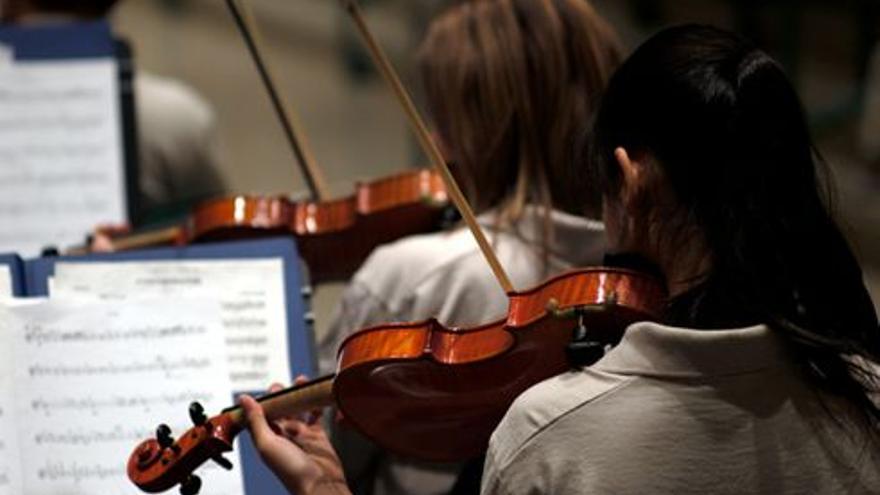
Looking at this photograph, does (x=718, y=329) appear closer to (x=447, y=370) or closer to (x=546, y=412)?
(x=546, y=412)

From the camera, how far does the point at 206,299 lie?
2.17 m

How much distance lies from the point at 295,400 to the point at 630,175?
18.1 inches

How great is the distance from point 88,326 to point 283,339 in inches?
9.5

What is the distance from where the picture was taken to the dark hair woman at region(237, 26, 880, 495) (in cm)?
159

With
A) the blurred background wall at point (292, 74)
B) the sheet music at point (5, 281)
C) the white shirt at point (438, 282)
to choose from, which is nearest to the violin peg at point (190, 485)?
the sheet music at point (5, 281)

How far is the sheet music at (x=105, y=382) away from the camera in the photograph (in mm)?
2021

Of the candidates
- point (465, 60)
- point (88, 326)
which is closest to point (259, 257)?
point (88, 326)

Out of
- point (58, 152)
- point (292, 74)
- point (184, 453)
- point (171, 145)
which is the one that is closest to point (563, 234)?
point (184, 453)

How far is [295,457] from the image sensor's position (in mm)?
1854

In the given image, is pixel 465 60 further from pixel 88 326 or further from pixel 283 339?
pixel 88 326

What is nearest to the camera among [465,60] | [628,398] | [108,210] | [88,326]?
[628,398]

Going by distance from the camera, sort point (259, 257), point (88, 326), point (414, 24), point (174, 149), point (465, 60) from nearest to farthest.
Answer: point (88, 326) → point (259, 257) → point (465, 60) → point (174, 149) → point (414, 24)

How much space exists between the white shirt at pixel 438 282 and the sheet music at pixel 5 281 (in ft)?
1.48

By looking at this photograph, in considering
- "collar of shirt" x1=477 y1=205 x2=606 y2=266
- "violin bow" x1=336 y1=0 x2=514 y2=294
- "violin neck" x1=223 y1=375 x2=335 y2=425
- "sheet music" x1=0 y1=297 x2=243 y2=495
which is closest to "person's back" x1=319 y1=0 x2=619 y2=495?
"collar of shirt" x1=477 y1=205 x2=606 y2=266
